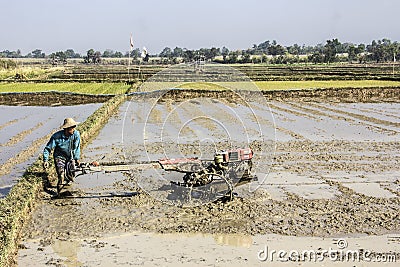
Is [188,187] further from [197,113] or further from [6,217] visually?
[197,113]

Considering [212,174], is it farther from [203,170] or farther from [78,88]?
[78,88]

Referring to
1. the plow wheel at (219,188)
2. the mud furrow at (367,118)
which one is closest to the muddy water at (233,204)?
the plow wheel at (219,188)

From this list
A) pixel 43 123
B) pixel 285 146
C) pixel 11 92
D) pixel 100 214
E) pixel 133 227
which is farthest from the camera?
pixel 11 92

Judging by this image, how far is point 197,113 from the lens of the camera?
16.1 m

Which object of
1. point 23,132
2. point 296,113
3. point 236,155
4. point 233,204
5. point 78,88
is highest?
point 236,155

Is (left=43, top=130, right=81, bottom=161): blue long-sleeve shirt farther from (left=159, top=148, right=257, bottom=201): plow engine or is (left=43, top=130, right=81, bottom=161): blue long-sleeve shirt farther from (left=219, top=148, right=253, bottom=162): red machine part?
(left=219, top=148, right=253, bottom=162): red machine part

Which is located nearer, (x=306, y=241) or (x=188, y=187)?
(x=306, y=241)

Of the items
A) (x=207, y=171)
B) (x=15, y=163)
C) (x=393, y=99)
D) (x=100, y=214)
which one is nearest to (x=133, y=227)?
(x=100, y=214)

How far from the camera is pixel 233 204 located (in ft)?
20.0

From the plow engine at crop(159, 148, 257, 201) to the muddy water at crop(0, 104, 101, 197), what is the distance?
254 centimetres

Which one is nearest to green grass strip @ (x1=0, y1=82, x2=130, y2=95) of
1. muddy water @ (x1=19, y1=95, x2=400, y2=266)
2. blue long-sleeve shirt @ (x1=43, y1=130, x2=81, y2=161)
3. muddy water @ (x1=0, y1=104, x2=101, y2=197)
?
muddy water @ (x1=0, y1=104, x2=101, y2=197)

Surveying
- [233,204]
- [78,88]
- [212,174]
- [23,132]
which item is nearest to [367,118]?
[23,132]

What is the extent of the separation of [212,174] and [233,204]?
46 centimetres

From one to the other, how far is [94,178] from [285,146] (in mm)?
4318
